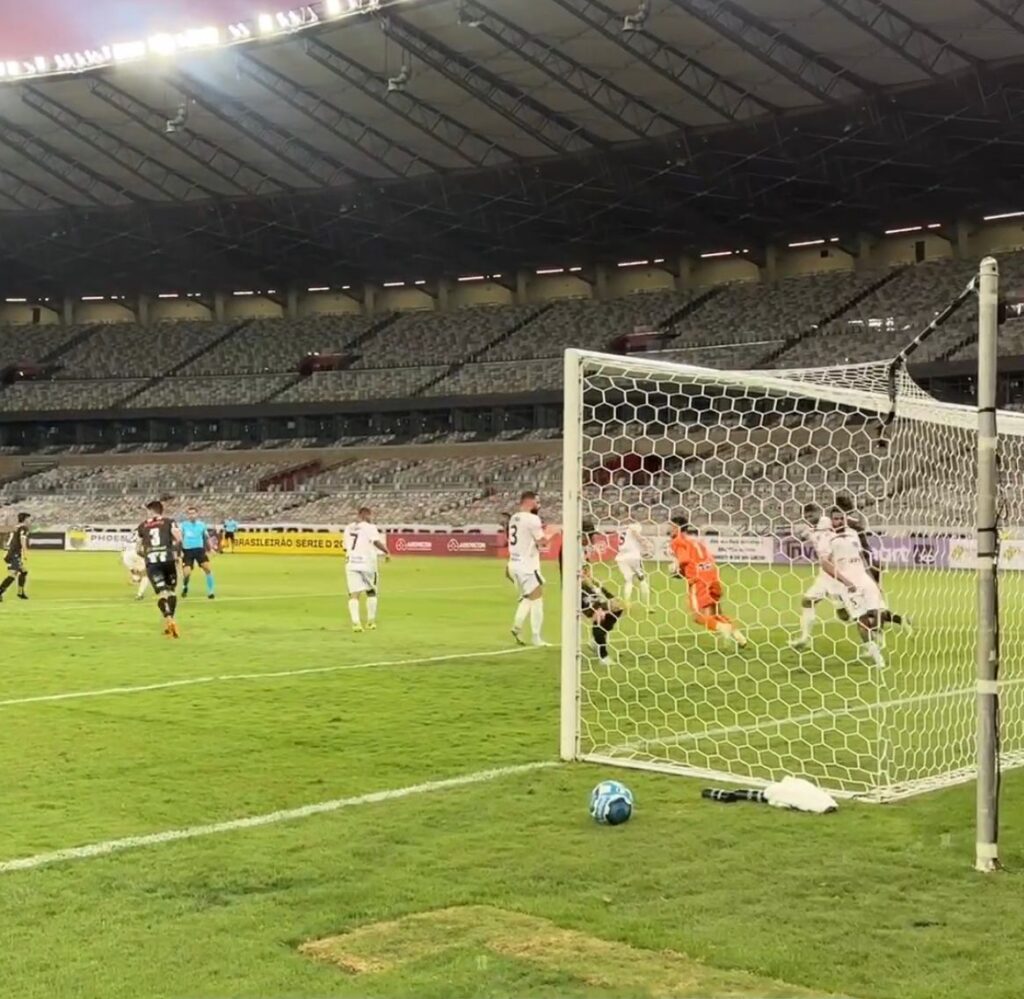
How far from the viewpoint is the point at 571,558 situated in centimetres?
942

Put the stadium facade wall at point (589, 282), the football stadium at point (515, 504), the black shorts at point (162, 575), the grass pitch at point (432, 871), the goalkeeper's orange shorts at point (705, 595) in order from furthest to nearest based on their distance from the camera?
the stadium facade wall at point (589, 282), the black shorts at point (162, 575), the goalkeeper's orange shorts at point (705, 595), the football stadium at point (515, 504), the grass pitch at point (432, 871)

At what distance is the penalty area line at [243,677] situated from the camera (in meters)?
12.1

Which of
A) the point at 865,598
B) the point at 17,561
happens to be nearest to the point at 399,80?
the point at 17,561

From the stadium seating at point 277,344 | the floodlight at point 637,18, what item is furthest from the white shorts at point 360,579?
the stadium seating at point 277,344

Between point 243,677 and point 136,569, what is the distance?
1359cm

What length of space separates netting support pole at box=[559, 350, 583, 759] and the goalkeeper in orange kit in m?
6.30

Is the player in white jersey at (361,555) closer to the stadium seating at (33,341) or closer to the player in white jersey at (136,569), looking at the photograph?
the player in white jersey at (136,569)

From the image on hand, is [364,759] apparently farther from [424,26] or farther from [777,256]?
[777,256]

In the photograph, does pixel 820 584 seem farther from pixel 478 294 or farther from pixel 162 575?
pixel 478 294

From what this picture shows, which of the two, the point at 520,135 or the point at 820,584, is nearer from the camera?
the point at 820,584

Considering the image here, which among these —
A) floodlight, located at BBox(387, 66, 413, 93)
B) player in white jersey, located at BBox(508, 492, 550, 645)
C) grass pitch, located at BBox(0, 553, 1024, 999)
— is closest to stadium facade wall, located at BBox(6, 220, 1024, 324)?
floodlight, located at BBox(387, 66, 413, 93)

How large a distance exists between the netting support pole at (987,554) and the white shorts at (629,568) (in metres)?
15.3

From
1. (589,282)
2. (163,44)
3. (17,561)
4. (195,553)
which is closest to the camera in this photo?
(17,561)

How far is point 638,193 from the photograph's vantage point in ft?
169
